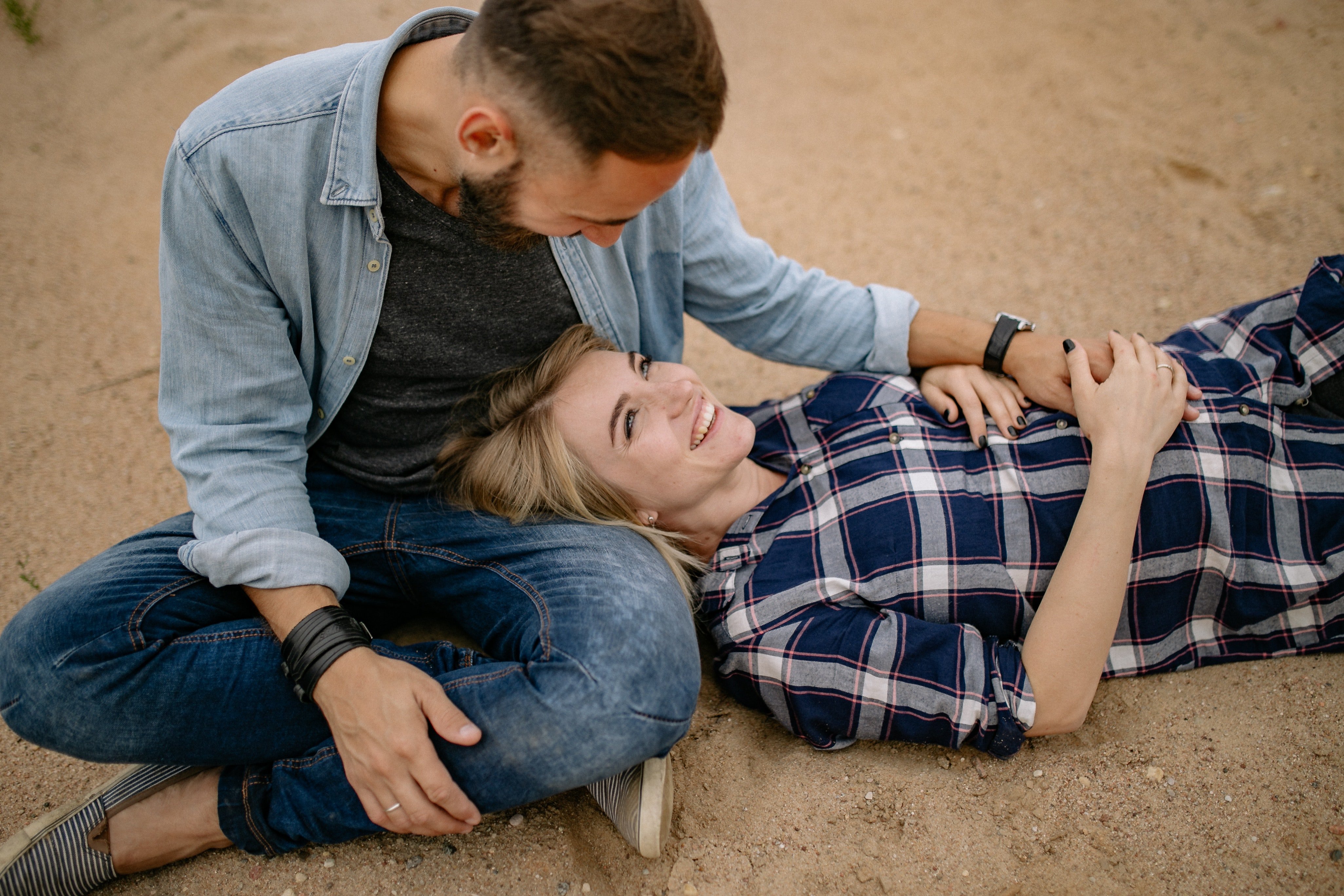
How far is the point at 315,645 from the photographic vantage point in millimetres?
1575

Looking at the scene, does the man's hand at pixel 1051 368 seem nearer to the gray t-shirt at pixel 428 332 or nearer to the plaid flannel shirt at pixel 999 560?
the plaid flannel shirt at pixel 999 560

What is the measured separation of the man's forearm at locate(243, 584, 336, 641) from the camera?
5.33 feet

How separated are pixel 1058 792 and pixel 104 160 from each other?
13.8 ft

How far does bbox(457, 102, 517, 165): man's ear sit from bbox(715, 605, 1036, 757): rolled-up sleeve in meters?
1.07

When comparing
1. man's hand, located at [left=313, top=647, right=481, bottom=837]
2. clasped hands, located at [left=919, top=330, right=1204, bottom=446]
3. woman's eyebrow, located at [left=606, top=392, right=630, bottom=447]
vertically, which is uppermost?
woman's eyebrow, located at [left=606, top=392, right=630, bottom=447]

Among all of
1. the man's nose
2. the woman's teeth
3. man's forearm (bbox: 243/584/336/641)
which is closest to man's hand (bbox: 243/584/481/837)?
man's forearm (bbox: 243/584/336/641)

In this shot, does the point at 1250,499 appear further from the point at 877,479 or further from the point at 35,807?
the point at 35,807

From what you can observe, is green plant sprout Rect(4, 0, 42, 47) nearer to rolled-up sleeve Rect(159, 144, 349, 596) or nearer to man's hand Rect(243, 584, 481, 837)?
rolled-up sleeve Rect(159, 144, 349, 596)

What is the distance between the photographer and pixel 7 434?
8.86 ft

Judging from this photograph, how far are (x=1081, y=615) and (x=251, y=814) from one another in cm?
166

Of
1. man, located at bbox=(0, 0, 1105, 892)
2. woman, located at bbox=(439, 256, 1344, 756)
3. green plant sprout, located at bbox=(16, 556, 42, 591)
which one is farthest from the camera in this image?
green plant sprout, located at bbox=(16, 556, 42, 591)

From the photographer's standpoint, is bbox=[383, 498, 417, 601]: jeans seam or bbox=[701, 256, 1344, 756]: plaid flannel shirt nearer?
bbox=[701, 256, 1344, 756]: plaid flannel shirt

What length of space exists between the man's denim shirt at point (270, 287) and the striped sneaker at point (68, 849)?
48 centimetres

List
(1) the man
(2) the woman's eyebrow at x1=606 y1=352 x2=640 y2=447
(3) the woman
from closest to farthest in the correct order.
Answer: (1) the man < (3) the woman < (2) the woman's eyebrow at x1=606 y1=352 x2=640 y2=447
